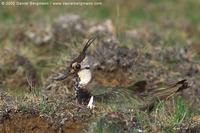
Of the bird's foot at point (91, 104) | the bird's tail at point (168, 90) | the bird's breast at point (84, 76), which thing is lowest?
the bird's foot at point (91, 104)

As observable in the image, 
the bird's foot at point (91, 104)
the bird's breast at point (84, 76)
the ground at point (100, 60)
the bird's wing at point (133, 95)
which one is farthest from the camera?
the bird's breast at point (84, 76)

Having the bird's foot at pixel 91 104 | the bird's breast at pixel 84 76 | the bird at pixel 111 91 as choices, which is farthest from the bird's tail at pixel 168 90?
the bird's foot at pixel 91 104

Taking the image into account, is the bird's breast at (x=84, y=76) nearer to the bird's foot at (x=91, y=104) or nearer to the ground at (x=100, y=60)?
the ground at (x=100, y=60)

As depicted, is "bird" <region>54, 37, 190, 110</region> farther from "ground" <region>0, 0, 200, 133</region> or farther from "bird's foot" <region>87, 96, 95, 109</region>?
"ground" <region>0, 0, 200, 133</region>

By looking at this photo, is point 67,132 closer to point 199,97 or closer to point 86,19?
point 199,97

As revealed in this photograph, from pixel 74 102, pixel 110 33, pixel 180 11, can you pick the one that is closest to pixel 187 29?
pixel 180 11

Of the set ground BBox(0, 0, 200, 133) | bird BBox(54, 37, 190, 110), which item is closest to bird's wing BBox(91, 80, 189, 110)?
bird BBox(54, 37, 190, 110)
